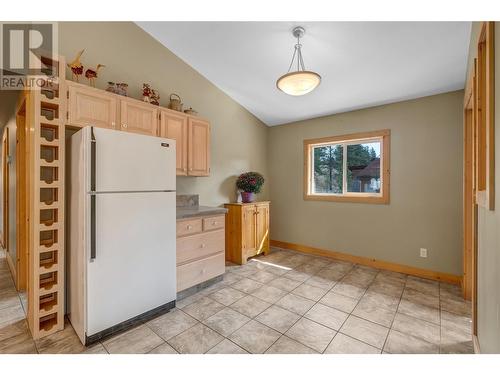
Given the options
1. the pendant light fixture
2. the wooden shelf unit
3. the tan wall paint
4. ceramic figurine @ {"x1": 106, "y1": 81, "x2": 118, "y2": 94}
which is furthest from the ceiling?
the wooden shelf unit

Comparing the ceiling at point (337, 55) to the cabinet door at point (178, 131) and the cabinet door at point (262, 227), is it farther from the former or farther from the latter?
the cabinet door at point (262, 227)

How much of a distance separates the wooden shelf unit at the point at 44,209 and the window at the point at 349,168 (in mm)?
3451

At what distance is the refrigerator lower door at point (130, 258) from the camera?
1734 mm

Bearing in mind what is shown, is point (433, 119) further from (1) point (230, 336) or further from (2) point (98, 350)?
(2) point (98, 350)

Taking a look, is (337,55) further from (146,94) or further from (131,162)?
(131,162)

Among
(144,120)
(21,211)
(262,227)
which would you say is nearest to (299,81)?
(144,120)

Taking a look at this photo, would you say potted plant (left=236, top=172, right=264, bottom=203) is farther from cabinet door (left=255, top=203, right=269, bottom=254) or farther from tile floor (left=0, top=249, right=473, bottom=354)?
tile floor (left=0, top=249, right=473, bottom=354)

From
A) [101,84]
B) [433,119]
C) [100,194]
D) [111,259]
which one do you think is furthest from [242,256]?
[433,119]

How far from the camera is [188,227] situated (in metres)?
2.53

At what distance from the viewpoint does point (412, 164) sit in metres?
3.12

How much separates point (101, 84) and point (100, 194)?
1.45 meters

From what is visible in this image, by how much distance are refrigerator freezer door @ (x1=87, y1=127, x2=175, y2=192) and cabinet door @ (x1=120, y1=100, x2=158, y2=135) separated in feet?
1.51

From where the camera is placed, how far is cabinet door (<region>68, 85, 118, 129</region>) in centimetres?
196

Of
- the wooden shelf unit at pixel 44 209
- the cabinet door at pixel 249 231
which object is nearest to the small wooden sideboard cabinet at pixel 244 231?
the cabinet door at pixel 249 231
